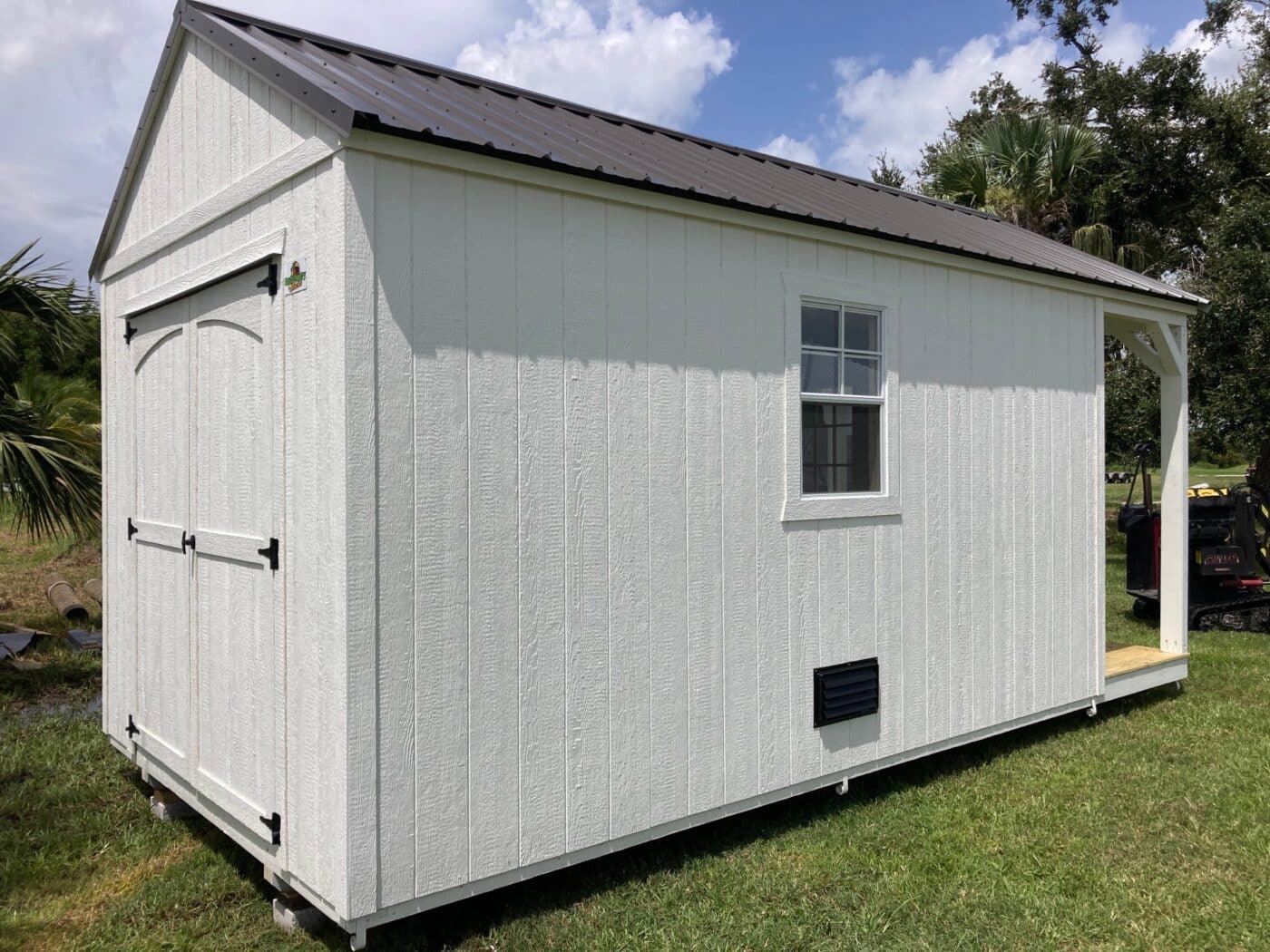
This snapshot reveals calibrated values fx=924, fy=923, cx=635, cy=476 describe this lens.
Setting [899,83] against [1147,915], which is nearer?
[1147,915]

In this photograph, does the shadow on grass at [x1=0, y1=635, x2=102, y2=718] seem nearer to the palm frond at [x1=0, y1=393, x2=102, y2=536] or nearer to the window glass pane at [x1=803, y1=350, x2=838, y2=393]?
the palm frond at [x1=0, y1=393, x2=102, y2=536]

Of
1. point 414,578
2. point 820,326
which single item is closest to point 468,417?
point 414,578

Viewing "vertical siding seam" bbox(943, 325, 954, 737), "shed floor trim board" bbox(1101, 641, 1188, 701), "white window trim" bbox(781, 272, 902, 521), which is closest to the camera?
"white window trim" bbox(781, 272, 902, 521)

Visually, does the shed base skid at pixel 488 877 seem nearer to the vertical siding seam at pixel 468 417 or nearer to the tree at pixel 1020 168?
the vertical siding seam at pixel 468 417

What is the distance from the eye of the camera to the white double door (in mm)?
3348

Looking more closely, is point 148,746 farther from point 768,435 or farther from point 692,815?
point 768,435

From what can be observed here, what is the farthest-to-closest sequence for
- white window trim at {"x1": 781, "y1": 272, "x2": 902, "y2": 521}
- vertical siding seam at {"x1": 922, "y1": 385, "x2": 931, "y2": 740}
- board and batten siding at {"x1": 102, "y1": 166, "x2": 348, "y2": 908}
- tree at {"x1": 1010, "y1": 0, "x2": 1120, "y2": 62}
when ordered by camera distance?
tree at {"x1": 1010, "y1": 0, "x2": 1120, "y2": 62} → vertical siding seam at {"x1": 922, "y1": 385, "x2": 931, "y2": 740} → white window trim at {"x1": 781, "y1": 272, "x2": 902, "y2": 521} → board and batten siding at {"x1": 102, "y1": 166, "x2": 348, "y2": 908}

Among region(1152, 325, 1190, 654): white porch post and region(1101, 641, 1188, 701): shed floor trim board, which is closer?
region(1101, 641, 1188, 701): shed floor trim board

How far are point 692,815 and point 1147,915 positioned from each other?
1.73 m

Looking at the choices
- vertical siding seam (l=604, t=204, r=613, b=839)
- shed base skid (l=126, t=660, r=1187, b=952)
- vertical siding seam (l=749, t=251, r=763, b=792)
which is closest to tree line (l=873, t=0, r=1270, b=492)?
shed base skid (l=126, t=660, r=1187, b=952)

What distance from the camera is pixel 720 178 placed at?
436 cm

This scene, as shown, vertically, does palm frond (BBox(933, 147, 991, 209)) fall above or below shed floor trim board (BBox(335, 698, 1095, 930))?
above

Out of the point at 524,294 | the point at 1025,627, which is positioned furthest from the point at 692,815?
the point at 1025,627

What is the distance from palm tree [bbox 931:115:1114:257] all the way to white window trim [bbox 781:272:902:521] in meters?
8.75
